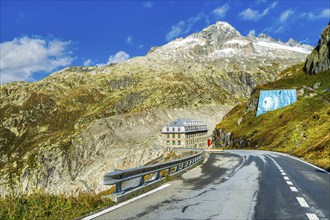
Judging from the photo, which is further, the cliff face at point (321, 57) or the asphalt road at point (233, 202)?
the cliff face at point (321, 57)

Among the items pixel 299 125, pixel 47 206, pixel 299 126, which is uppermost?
pixel 299 125

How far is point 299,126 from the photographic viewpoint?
51375mm

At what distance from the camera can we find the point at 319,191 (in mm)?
11414

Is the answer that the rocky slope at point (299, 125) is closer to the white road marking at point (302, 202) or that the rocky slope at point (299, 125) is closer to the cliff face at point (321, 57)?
the cliff face at point (321, 57)

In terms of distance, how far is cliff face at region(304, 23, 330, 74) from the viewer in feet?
343

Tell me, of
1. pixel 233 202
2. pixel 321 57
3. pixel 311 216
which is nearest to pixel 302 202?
pixel 311 216

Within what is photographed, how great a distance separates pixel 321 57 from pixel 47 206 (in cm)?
11568

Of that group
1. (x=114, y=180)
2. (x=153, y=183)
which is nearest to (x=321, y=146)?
(x=153, y=183)

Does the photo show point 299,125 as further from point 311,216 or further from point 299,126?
point 311,216

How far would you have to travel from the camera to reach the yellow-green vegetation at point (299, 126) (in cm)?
3475

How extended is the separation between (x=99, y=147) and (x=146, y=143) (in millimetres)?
28451

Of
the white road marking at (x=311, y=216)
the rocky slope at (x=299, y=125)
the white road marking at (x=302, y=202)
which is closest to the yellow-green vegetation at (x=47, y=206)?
the white road marking at (x=311, y=216)

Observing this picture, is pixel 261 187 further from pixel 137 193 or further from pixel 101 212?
pixel 101 212

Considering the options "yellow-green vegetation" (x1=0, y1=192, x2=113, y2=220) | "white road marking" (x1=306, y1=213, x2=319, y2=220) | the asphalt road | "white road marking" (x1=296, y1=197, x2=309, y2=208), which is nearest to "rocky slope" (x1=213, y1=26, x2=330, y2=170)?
the asphalt road
